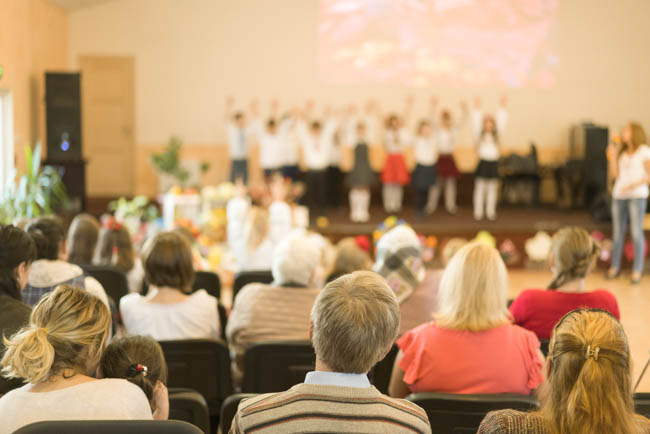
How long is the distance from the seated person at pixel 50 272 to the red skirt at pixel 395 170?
683cm

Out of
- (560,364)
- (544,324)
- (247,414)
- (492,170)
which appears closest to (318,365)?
(247,414)

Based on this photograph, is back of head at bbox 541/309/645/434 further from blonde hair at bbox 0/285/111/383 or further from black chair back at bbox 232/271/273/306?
black chair back at bbox 232/271/273/306

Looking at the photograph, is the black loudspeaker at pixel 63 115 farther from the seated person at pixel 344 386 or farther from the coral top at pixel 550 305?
the seated person at pixel 344 386

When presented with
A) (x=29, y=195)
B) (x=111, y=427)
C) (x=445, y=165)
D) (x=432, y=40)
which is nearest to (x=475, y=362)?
(x=111, y=427)

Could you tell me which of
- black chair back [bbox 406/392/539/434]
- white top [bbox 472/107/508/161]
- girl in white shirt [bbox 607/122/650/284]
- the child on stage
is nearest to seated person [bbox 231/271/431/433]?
black chair back [bbox 406/392/539/434]

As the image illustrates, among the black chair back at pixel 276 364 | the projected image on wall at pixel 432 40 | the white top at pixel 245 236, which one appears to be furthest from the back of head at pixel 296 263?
the projected image on wall at pixel 432 40

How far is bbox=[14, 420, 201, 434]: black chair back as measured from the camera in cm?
150

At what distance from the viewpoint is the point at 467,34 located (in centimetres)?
1134

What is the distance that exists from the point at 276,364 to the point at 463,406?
2.75ft

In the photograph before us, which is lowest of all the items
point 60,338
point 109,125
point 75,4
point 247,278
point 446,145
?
point 247,278

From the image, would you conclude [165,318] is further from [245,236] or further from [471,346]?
[245,236]

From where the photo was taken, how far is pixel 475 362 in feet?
8.11

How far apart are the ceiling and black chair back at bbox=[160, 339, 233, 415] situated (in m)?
8.42

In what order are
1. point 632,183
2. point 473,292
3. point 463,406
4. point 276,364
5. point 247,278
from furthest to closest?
point 632,183 → point 247,278 → point 276,364 → point 473,292 → point 463,406
